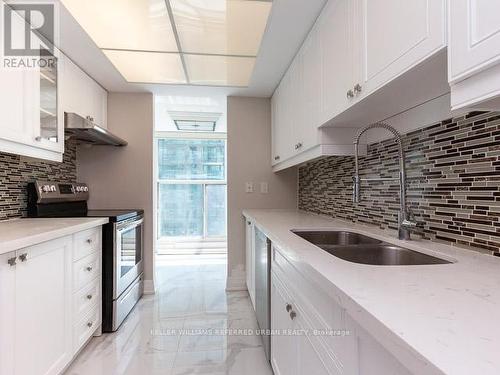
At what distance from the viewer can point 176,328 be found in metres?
2.13

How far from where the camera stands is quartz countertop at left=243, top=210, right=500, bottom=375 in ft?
1.23

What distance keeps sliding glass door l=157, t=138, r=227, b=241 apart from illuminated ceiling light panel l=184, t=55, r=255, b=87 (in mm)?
2492

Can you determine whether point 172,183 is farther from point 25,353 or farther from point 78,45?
point 25,353

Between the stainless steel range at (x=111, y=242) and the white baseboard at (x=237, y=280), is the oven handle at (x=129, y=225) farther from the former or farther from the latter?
the white baseboard at (x=237, y=280)

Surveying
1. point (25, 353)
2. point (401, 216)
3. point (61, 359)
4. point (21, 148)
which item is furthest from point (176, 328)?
point (401, 216)

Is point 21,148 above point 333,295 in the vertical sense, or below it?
above

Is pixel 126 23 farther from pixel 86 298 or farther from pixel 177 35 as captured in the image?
pixel 86 298

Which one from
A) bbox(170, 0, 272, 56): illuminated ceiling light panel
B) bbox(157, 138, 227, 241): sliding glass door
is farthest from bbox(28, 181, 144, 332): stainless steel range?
bbox(157, 138, 227, 241): sliding glass door

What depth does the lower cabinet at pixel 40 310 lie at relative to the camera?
3.76ft

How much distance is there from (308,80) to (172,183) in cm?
376

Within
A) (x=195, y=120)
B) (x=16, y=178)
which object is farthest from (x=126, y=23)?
(x=195, y=120)

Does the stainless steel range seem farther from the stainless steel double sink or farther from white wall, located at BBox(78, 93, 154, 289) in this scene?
the stainless steel double sink

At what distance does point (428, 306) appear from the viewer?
1.72 feet

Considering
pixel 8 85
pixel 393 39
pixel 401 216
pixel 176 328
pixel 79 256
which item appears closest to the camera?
pixel 393 39
